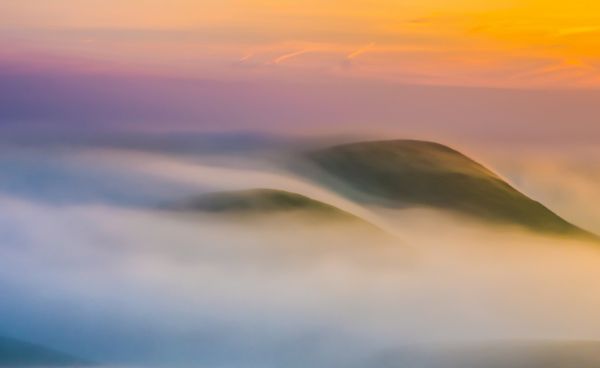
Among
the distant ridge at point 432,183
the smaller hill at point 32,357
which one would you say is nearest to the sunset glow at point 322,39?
the distant ridge at point 432,183

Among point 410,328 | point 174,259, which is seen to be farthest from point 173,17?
point 410,328

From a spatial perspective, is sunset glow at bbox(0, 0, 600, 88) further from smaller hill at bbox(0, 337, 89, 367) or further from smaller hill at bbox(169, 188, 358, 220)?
smaller hill at bbox(0, 337, 89, 367)

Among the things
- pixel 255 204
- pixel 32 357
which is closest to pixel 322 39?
pixel 255 204

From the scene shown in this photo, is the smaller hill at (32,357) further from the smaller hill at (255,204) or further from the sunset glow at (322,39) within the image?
the sunset glow at (322,39)

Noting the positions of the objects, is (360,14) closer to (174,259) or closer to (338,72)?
(338,72)

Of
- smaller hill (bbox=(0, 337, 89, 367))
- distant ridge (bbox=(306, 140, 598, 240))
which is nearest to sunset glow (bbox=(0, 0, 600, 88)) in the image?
distant ridge (bbox=(306, 140, 598, 240))

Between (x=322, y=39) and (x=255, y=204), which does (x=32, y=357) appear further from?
(x=322, y=39)
